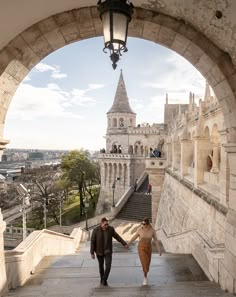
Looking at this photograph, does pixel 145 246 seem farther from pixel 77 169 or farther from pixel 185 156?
pixel 77 169

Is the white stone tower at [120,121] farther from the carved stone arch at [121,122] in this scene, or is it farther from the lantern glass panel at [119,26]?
the lantern glass panel at [119,26]

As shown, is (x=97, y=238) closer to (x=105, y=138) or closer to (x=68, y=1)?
(x=68, y=1)

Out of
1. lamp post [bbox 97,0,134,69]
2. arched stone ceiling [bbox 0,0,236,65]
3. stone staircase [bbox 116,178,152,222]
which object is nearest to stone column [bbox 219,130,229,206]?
arched stone ceiling [bbox 0,0,236,65]

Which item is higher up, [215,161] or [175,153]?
[175,153]

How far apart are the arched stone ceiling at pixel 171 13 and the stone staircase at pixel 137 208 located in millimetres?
23155

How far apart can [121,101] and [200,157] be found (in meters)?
38.7

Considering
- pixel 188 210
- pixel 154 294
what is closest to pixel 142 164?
pixel 188 210

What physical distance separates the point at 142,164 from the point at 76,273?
38.1m

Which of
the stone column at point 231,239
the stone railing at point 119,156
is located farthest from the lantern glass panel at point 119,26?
the stone railing at point 119,156

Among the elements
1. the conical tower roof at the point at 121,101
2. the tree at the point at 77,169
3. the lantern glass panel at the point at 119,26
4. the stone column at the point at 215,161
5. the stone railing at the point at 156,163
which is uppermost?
the conical tower roof at the point at 121,101

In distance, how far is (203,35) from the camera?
4402mm

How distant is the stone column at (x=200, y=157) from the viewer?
11.0 m

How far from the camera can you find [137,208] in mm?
28453

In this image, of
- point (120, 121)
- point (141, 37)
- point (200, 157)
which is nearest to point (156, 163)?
point (200, 157)
